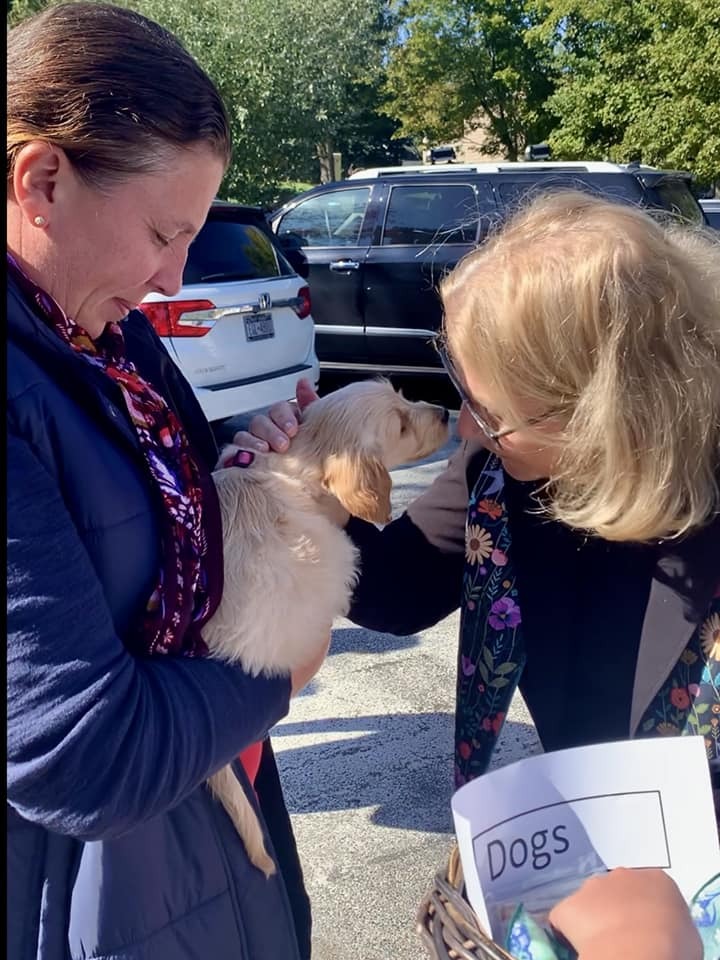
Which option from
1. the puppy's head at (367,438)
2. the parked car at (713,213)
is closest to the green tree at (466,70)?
the parked car at (713,213)

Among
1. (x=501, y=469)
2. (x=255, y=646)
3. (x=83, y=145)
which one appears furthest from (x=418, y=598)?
(x=83, y=145)

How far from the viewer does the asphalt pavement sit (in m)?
2.72

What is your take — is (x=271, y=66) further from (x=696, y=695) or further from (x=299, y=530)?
(x=696, y=695)

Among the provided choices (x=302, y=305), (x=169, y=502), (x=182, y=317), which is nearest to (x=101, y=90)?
(x=169, y=502)

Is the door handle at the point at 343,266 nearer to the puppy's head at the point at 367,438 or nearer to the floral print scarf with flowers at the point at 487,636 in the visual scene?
the puppy's head at the point at 367,438

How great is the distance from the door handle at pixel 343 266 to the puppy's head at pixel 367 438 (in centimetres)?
733

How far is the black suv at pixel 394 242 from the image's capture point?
9359 millimetres

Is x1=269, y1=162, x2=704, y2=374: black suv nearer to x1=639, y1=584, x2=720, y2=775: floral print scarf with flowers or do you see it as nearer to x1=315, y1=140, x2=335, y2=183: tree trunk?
x1=639, y1=584, x2=720, y2=775: floral print scarf with flowers

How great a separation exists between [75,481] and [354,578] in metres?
1.00

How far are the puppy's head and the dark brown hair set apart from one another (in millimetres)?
995

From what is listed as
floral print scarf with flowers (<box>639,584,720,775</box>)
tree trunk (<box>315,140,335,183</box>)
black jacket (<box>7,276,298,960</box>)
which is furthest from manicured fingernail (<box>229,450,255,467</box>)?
tree trunk (<box>315,140,335,183</box>)

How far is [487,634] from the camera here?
179 centimetres

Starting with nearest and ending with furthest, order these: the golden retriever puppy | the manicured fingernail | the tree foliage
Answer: the golden retriever puppy → the manicured fingernail → the tree foliage

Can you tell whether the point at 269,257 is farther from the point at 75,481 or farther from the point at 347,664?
the point at 75,481
